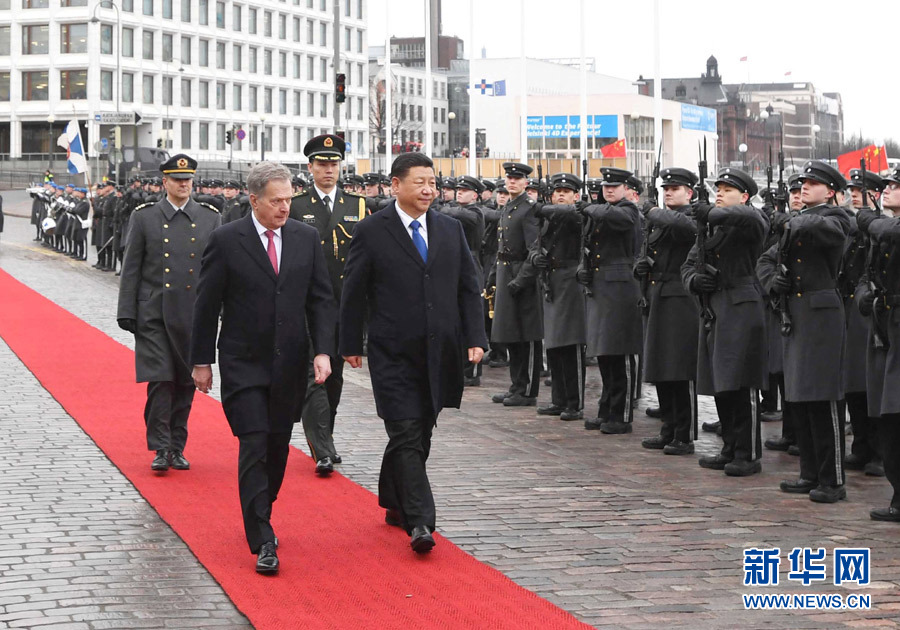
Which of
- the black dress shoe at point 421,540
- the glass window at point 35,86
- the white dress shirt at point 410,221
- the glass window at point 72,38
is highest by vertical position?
the glass window at point 72,38

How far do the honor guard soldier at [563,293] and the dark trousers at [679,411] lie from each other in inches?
61.0

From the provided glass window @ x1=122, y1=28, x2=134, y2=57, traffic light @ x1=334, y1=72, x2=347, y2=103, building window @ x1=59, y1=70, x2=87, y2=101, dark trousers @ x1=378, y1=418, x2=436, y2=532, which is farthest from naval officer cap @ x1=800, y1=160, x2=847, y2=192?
glass window @ x1=122, y1=28, x2=134, y2=57

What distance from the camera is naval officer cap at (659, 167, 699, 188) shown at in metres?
10.8

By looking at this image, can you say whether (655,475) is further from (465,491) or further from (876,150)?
(876,150)

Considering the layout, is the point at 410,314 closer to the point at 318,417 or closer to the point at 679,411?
the point at 318,417

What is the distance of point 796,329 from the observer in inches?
363

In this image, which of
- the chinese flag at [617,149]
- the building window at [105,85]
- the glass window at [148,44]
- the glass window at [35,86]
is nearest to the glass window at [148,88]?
the glass window at [148,44]

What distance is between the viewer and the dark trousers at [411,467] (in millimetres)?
7375

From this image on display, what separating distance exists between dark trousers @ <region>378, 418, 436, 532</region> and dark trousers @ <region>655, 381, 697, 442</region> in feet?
12.1

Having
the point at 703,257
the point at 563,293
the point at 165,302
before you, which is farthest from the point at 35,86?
the point at 703,257

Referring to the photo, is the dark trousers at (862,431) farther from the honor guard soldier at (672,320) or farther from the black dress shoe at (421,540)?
the black dress shoe at (421,540)

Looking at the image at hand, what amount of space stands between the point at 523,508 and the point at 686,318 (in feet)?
9.85

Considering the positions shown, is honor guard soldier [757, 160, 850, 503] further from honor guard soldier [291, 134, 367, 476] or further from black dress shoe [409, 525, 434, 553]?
honor guard soldier [291, 134, 367, 476]

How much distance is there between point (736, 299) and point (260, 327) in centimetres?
397
